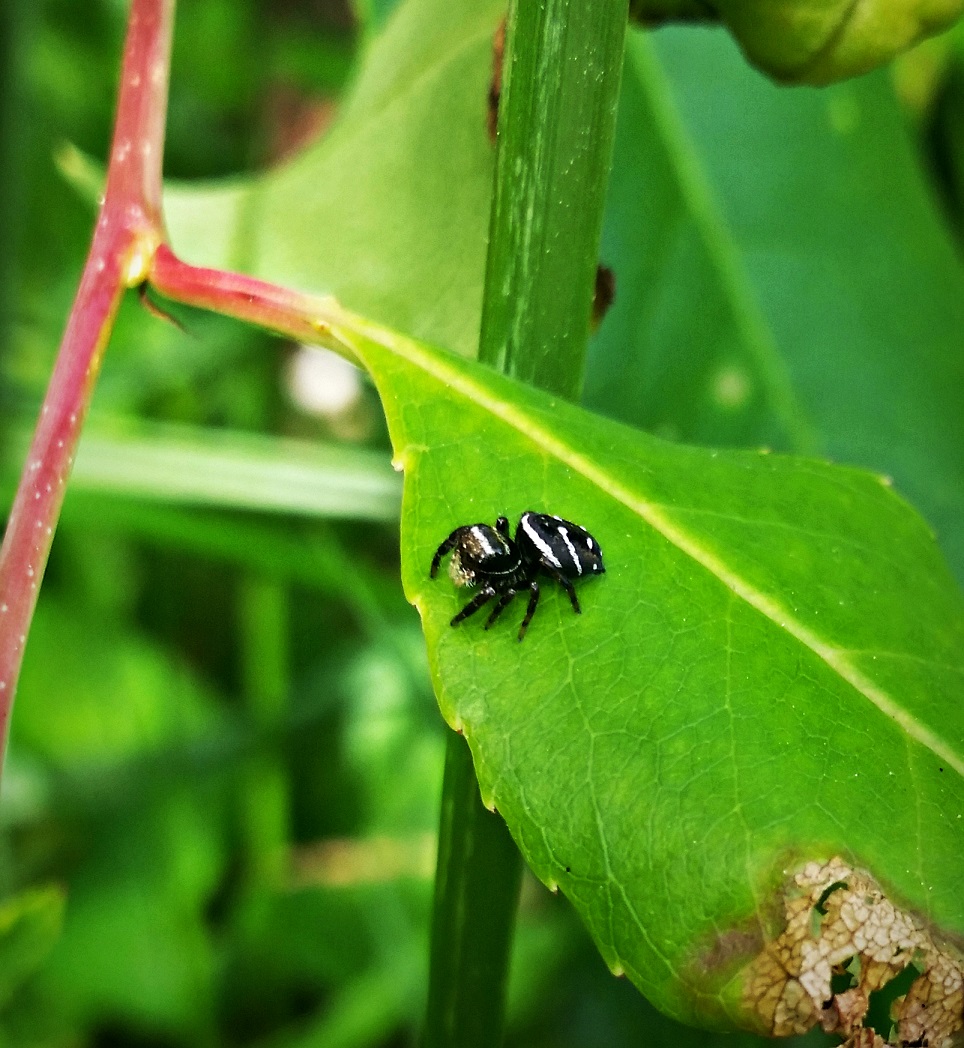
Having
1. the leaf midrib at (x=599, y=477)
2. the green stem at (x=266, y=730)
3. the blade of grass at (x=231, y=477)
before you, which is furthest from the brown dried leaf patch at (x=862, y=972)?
the green stem at (x=266, y=730)

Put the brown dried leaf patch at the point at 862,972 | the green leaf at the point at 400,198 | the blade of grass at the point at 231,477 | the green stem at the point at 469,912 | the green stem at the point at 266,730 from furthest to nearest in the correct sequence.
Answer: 1. the green stem at the point at 266,730
2. the blade of grass at the point at 231,477
3. the green leaf at the point at 400,198
4. the green stem at the point at 469,912
5. the brown dried leaf patch at the point at 862,972

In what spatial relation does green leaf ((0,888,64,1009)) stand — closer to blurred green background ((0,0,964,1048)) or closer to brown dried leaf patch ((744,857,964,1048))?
brown dried leaf patch ((744,857,964,1048))

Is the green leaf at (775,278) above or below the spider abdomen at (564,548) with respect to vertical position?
above

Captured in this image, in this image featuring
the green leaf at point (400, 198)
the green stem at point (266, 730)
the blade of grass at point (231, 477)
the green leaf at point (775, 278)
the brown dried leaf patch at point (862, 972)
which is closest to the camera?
the brown dried leaf patch at point (862, 972)

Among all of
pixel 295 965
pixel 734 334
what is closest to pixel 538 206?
pixel 734 334

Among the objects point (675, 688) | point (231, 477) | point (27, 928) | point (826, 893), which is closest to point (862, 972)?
point (826, 893)

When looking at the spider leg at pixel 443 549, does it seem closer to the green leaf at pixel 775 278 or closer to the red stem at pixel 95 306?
the red stem at pixel 95 306

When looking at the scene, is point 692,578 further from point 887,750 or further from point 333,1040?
point 333,1040

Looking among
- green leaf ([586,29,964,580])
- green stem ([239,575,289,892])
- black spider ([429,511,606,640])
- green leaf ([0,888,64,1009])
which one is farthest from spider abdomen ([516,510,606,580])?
green stem ([239,575,289,892])
